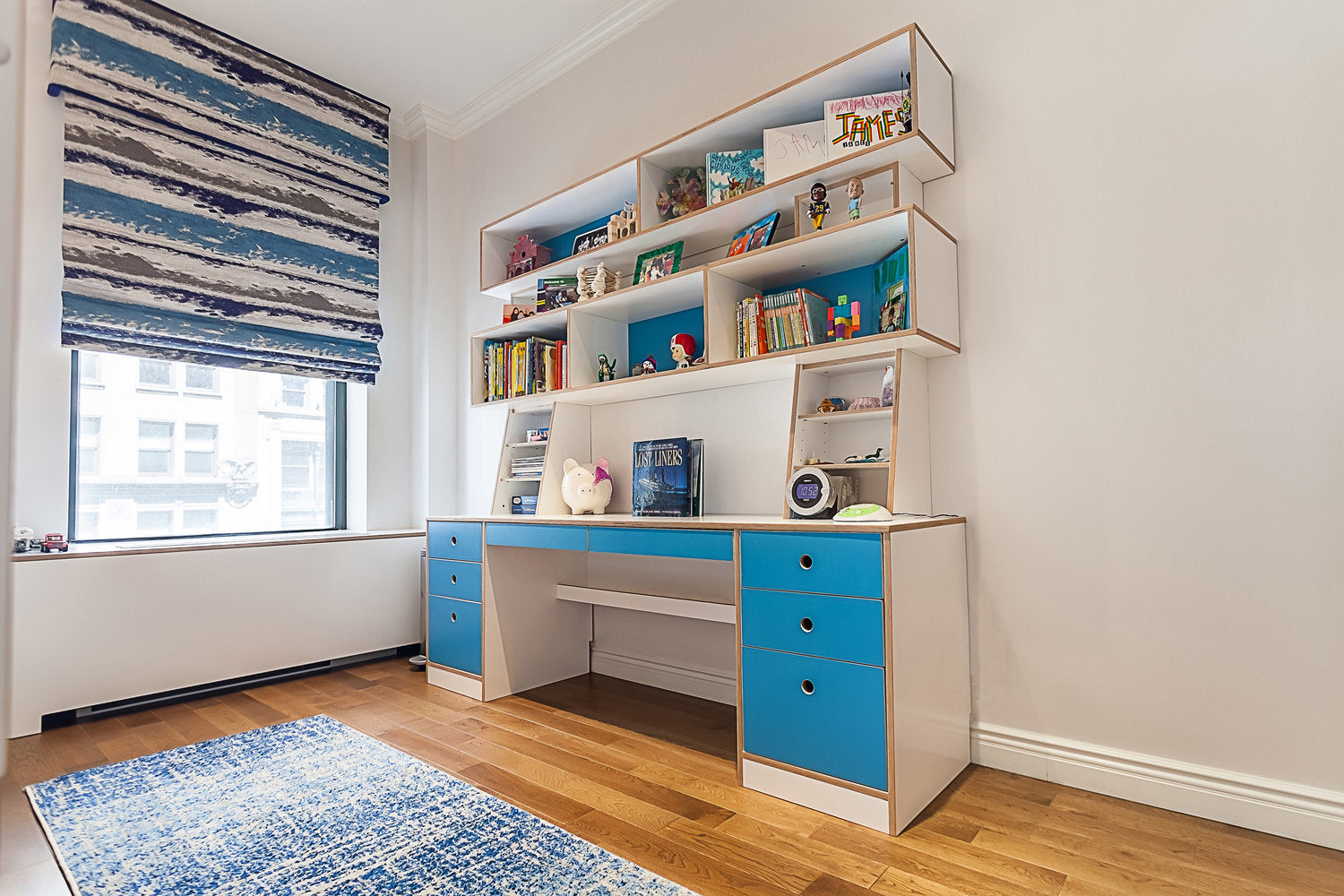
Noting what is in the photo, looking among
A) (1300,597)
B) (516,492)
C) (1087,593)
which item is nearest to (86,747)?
(516,492)

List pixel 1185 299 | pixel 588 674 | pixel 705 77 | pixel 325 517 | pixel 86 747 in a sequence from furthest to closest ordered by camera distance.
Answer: pixel 325 517
pixel 588 674
pixel 705 77
pixel 86 747
pixel 1185 299

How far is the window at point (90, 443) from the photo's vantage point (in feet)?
9.80

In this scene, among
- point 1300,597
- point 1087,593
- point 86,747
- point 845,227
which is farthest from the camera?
point 86,747

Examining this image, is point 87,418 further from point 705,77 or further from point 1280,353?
point 1280,353

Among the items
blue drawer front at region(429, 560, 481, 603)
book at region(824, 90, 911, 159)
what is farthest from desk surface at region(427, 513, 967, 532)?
book at region(824, 90, 911, 159)

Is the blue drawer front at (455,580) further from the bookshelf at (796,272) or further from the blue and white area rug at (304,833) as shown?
the blue and white area rug at (304,833)

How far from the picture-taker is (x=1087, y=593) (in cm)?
195

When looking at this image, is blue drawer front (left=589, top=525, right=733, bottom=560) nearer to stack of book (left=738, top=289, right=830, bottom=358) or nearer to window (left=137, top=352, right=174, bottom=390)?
stack of book (left=738, top=289, right=830, bottom=358)

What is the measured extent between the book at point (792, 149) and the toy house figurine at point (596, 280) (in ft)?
2.68

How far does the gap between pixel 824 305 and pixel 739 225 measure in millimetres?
488

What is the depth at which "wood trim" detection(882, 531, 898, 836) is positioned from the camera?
170 cm

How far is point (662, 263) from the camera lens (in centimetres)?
279

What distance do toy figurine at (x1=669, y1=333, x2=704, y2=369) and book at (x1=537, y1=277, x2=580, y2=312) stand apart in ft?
2.29

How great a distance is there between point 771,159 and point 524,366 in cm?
150
